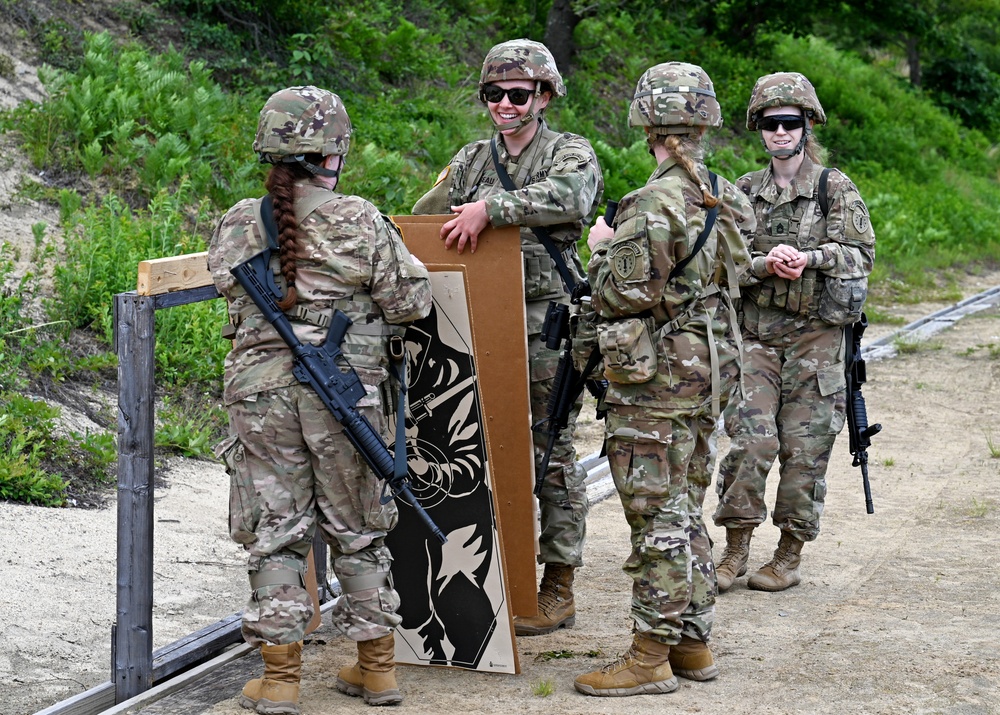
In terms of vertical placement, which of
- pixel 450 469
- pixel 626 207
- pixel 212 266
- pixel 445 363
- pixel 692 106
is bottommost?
pixel 450 469

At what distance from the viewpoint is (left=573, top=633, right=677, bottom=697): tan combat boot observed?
13.4ft

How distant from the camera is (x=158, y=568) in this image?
5523 millimetres

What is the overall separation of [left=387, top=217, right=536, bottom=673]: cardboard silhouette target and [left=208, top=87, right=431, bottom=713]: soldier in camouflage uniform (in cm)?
39

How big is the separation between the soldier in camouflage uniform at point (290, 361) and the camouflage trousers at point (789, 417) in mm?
2020

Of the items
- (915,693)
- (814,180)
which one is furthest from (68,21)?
(915,693)

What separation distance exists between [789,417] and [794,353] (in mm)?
288

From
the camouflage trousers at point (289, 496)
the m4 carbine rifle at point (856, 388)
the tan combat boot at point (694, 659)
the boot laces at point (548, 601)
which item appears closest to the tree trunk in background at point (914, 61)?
the m4 carbine rifle at point (856, 388)

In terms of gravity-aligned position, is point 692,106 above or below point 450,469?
above

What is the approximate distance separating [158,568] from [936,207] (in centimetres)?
1620

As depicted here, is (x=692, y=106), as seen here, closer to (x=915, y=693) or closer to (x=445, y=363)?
(x=445, y=363)

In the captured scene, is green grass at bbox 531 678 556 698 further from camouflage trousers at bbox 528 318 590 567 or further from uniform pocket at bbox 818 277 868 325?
uniform pocket at bbox 818 277 868 325

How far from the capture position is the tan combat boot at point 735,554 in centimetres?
540

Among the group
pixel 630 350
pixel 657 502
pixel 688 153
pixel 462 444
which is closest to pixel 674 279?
pixel 630 350

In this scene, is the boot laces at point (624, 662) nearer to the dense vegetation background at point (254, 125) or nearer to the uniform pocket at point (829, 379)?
the uniform pocket at point (829, 379)
